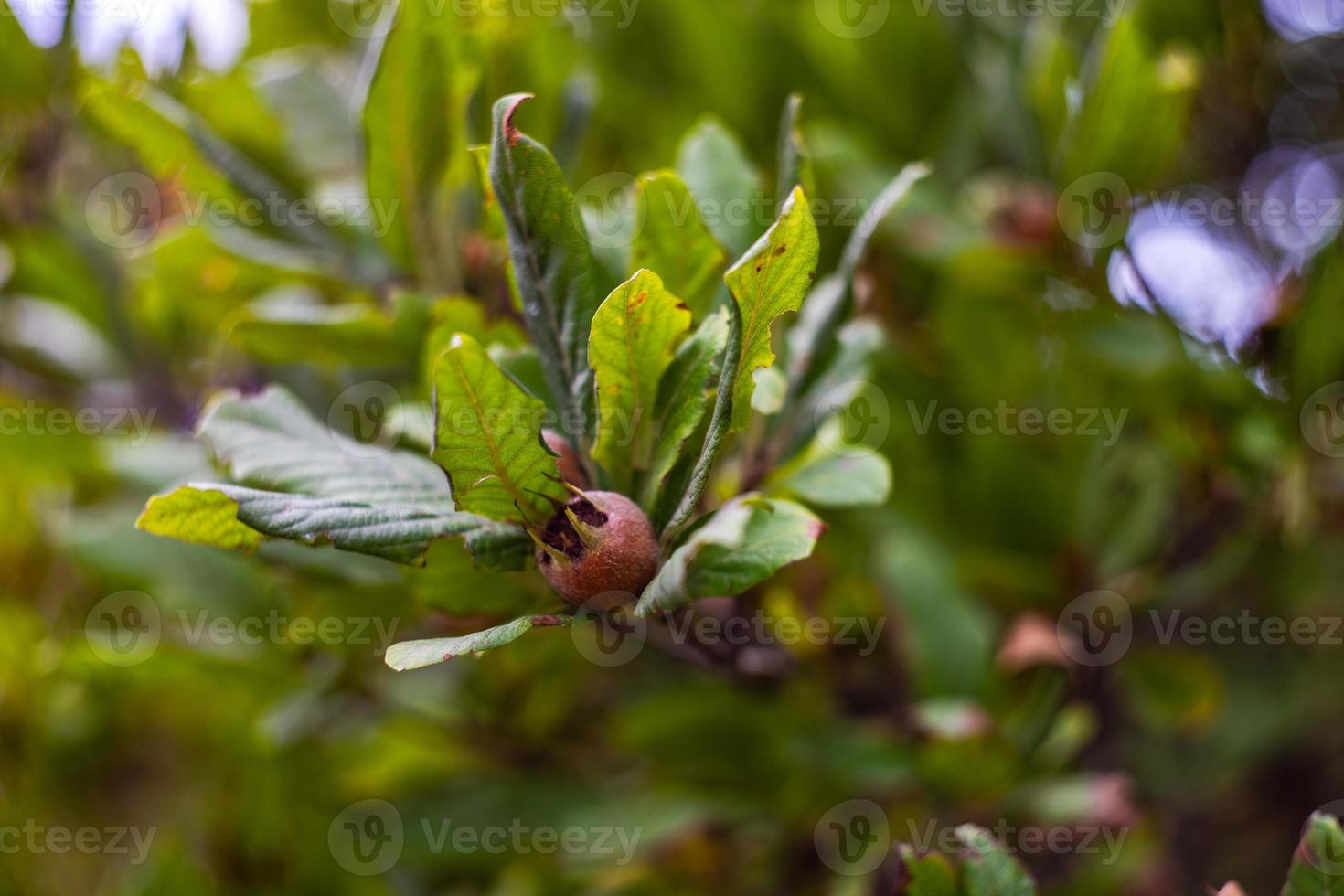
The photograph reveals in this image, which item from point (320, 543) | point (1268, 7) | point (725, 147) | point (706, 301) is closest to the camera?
point (320, 543)

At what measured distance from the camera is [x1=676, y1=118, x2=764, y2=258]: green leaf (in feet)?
3.12

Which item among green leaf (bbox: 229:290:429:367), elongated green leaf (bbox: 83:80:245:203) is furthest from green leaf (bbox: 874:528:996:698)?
elongated green leaf (bbox: 83:80:245:203)

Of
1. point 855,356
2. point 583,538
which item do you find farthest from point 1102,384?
point 583,538

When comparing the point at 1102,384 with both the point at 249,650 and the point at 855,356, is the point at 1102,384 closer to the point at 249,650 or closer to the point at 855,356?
the point at 855,356

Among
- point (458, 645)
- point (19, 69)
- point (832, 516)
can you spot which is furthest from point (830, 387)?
point (19, 69)

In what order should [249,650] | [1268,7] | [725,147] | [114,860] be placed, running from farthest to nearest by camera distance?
[114,860], [1268,7], [249,650], [725,147]

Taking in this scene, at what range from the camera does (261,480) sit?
0.76m

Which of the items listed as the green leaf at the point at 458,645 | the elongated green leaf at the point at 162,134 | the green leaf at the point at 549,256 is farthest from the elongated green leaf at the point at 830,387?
the elongated green leaf at the point at 162,134

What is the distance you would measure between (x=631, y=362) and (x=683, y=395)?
5 cm

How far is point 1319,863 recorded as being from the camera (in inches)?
29.5

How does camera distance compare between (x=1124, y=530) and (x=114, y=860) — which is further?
(x=114, y=860)

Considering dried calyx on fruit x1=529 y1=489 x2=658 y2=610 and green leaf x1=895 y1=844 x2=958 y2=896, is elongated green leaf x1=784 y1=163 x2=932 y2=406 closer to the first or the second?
dried calyx on fruit x1=529 y1=489 x2=658 y2=610

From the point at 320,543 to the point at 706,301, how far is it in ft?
1.21

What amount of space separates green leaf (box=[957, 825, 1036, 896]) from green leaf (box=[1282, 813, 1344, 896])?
0.64 ft
